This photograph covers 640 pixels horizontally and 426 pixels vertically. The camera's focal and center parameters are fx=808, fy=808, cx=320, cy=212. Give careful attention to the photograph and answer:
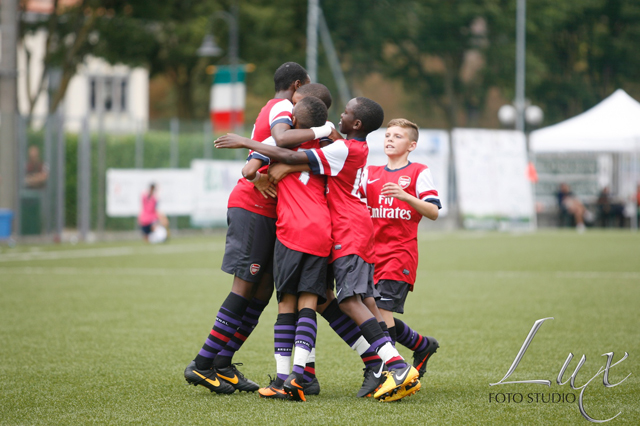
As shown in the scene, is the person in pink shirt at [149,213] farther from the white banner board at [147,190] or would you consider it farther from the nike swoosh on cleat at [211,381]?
the nike swoosh on cleat at [211,381]

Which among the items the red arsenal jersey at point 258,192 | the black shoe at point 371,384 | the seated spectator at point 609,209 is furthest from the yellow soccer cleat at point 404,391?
the seated spectator at point 609,209

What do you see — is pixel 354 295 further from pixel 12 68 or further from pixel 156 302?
pixel 12 68

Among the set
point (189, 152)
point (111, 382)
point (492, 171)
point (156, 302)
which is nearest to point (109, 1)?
point (189, 152)

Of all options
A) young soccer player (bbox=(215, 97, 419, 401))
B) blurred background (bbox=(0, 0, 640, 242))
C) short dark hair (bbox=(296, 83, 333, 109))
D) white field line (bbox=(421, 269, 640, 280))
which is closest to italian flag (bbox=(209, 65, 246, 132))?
blurred background (bbox=(0, 0, 640, 242))

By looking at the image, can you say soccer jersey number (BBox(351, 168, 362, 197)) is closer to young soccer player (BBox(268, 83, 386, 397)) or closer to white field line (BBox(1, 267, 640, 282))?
young soccer player (BBox(268, 83, 386, 397))

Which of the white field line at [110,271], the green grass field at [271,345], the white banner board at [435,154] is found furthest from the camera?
the white banner board at [435,154]

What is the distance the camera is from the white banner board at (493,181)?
26422 mm

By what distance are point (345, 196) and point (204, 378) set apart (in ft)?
4.51

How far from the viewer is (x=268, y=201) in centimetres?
492

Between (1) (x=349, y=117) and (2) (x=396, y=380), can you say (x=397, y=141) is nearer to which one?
(1) (x=349, y=117)

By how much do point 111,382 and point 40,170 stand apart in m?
14.8

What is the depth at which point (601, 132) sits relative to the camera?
78.2ft

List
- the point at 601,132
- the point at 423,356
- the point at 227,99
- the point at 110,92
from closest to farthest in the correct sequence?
the point at 423,356
the point at 601,132
the point at 227,99
the point at 110,92

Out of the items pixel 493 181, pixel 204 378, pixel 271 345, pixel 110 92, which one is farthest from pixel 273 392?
pixel 110 92
